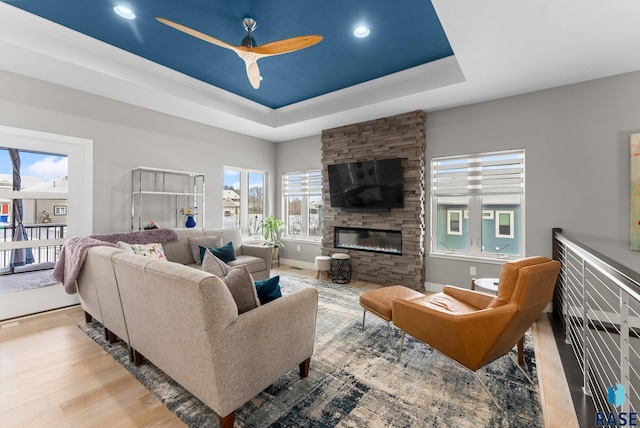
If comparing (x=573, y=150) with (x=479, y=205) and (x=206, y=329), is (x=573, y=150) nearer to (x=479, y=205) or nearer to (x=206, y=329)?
(x=479, y=205)

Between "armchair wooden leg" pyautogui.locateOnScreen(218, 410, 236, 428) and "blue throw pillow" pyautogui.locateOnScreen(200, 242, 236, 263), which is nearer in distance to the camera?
"armchair wooden leg" pyautogui.locateOnScreen(218, 410, 236, 428)

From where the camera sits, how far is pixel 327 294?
4.07m

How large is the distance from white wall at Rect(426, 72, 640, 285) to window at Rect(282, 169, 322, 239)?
9.44 ft

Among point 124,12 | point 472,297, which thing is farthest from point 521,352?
point 124,12

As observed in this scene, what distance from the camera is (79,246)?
2754 mm

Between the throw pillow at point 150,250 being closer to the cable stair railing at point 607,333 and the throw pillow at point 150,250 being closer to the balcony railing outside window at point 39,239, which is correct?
the balcony railing outside window at point 39,239

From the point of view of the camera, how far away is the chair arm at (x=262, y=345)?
1.49 m

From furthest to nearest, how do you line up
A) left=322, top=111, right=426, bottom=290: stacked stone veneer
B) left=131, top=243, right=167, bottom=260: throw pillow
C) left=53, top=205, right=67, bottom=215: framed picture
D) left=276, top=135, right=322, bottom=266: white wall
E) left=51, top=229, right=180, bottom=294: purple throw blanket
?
1. left=276, top=135, right=322, bottom=266: white wall
2. left=322, top=111, right=426, bottom=290: stacked stone veneer
3. left=53, top=205, right=67, bottom=215: framed picture
4. left=131, top=243, right=167, bottom=260: throw pillow
5. left=51, top=229, right=180, bottom=294: purple throw blanket

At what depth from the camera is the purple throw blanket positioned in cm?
272

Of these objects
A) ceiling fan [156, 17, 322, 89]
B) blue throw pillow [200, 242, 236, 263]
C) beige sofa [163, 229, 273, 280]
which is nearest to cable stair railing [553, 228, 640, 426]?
ceiling fan [156, 17, 322, 89]

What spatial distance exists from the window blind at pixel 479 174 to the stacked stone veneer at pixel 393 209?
0.27 meters

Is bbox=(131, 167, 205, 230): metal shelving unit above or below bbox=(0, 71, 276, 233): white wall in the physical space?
below

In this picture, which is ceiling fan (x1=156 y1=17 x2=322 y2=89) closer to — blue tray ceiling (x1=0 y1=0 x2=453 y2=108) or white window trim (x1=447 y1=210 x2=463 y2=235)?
blue tray ceiling (x1=0 y1=0 x2=453 y2=108)

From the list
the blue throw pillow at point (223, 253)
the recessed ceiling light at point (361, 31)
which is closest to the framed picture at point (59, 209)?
the blue throw pillow at point (223, 253)
